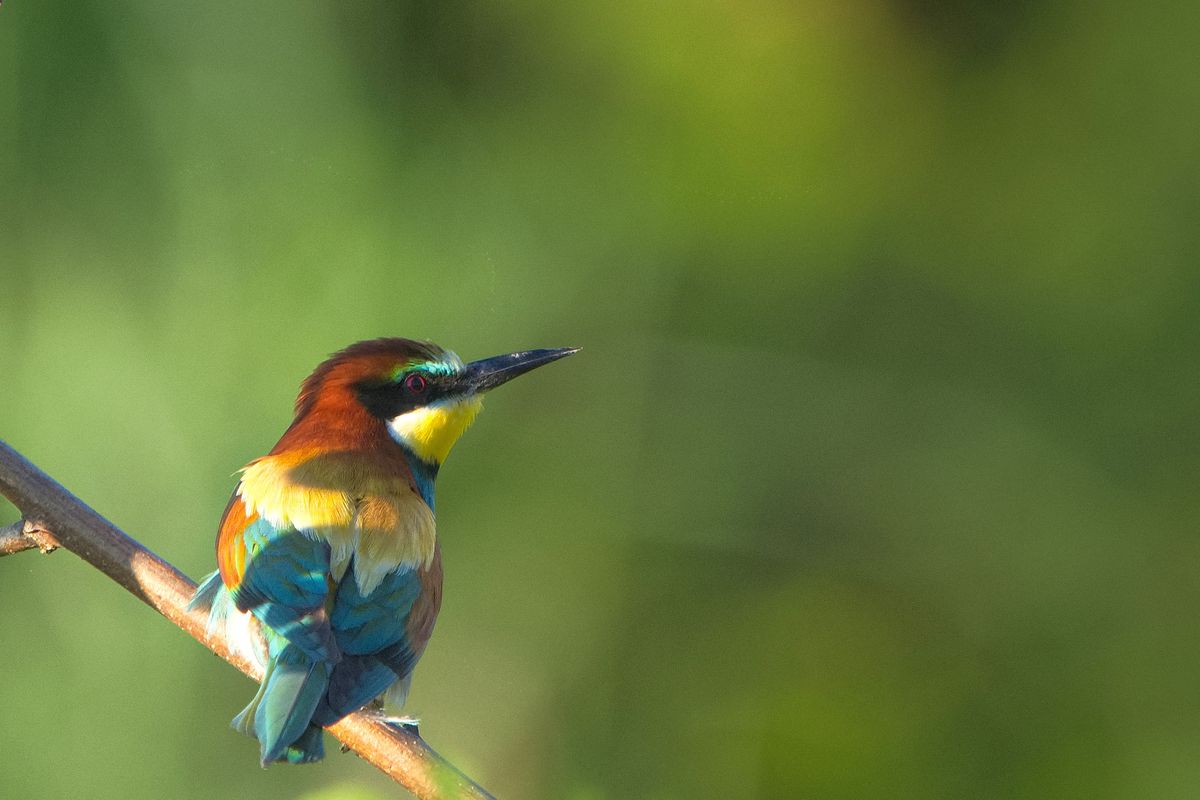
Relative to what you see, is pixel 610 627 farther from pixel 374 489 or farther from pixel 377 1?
pixel 377 1

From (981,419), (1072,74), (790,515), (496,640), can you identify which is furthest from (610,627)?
(1072,74)

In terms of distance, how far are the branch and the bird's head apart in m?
0.77

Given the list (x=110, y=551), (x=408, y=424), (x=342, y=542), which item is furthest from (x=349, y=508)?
(x=110, y=551)

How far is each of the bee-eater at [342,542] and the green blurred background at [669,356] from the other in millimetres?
951

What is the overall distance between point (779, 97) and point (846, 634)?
1.60 meters

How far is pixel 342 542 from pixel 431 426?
487mm

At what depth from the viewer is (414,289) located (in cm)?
384

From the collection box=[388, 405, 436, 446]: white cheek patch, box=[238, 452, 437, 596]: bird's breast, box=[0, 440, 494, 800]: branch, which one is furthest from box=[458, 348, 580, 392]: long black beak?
box=[0, 440, 494, 800]: branch

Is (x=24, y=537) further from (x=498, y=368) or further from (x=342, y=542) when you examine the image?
(x=498, y=368)

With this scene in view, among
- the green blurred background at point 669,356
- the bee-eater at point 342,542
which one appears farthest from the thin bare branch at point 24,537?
the green blurred background at point 669,356

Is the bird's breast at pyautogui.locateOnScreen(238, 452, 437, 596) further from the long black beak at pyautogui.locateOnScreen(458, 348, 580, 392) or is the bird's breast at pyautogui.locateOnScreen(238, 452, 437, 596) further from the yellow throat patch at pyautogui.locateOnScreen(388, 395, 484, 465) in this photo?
the long black beak at pyautogui.locateOnScreen(458, 348, 580, 392)

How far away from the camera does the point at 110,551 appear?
1.83 metres

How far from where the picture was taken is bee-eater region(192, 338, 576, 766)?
201 centimetres

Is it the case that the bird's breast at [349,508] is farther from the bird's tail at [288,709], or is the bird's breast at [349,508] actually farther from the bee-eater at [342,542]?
the bird's tail at [288,709]
